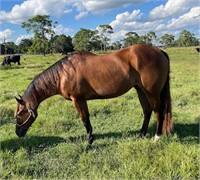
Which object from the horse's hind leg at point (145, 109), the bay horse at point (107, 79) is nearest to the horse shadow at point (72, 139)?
the horse's hind leg at point (145, 109)

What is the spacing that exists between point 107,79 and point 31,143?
1.80 metres

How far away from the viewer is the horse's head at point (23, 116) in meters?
4.75

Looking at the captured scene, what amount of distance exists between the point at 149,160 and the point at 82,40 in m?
58.9

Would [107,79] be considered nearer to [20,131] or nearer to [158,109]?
[158,109]

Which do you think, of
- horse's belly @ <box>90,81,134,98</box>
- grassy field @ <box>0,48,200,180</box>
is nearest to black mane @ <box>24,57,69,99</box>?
horse's belly @ <box>90,81,134,98</box>

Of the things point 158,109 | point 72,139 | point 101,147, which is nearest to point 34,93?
point 72,139

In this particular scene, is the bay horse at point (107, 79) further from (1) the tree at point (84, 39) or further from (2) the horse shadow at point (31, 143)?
(1) the tree at point (84, 39)

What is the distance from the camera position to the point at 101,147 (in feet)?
14.5

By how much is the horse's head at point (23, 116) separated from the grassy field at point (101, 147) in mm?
170

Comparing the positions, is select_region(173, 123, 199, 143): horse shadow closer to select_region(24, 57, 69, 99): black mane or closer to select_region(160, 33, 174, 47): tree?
select_region(24, 57, 69, 99): black mane

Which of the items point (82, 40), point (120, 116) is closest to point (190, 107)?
point (120, 116)

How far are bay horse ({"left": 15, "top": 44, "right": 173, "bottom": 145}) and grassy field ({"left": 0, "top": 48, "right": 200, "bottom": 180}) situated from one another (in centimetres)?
50

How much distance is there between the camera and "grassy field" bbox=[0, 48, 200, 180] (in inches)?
133

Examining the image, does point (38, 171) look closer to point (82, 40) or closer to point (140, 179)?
point (140, 179)
